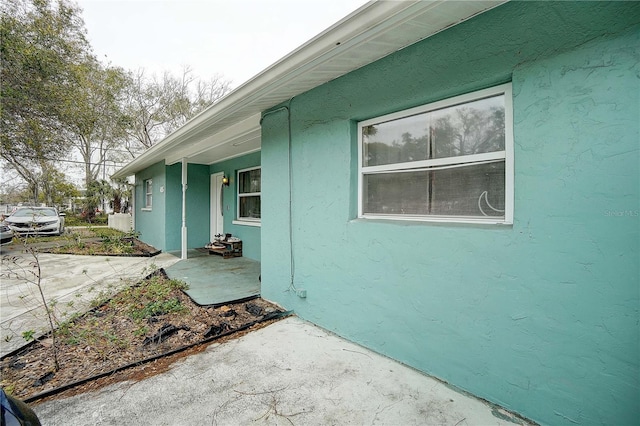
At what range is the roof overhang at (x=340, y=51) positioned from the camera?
6.24ft

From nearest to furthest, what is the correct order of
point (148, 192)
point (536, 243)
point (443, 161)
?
point (536, 243) < point (443, 161) < point (148, 192)

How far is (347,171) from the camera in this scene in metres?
2.96

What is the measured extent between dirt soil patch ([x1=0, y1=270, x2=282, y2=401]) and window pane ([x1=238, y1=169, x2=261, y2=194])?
3.23 meters

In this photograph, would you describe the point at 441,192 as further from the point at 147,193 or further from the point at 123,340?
the point at 147,193

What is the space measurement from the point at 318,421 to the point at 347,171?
2.14 m

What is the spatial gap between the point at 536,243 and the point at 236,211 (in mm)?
6748

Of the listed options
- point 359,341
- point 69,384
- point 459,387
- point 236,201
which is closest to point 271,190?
point 359,341

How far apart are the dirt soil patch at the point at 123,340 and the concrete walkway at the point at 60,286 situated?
0.33 m

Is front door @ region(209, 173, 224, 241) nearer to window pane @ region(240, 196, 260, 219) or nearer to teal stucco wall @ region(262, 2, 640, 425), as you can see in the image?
window pane @ region(240, 196, 260, 219)

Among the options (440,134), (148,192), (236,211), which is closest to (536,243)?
(440,134)

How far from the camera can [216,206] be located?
8.53 m

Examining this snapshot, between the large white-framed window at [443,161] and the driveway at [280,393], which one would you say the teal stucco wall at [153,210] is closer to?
the driveway at [280,393]

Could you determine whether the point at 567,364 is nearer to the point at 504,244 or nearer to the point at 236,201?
the point at 504,244

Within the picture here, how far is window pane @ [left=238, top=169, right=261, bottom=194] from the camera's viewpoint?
22.3 feet
